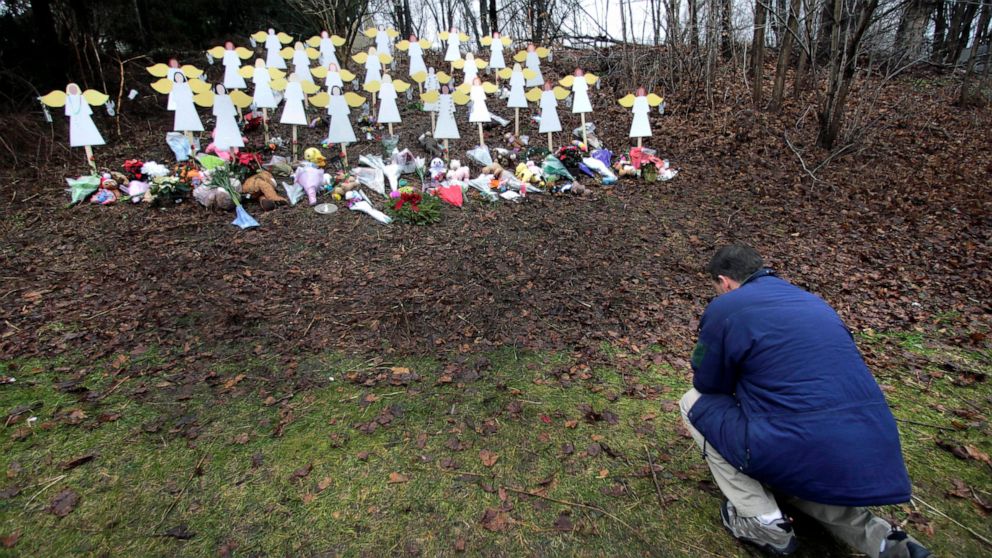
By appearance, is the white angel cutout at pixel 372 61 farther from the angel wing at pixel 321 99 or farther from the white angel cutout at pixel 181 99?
the white angel cutout at pixel 181 99

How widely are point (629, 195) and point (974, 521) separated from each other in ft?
16.6

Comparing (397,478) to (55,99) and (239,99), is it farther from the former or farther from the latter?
(55,99)

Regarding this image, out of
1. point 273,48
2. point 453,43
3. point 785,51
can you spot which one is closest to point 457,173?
point 453,43

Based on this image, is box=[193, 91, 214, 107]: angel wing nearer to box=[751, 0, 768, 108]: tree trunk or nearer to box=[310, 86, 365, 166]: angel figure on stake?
box=[310, 86, 365, 166]: angel figure on stake

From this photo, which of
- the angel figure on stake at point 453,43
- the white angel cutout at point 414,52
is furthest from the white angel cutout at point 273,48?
the angel figure on stake at point 453,43

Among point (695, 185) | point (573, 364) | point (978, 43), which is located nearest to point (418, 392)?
point (573, 364)

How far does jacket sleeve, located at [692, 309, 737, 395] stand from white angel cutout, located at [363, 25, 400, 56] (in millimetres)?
9082

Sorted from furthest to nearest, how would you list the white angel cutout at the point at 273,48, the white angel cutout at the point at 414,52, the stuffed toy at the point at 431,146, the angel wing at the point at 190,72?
the white angel cutout at the point at 414,52 < the white angel cutout at the point at 273,48 < the stuffed toy at the point at 431,146 < the angel wing at the point at 190,72

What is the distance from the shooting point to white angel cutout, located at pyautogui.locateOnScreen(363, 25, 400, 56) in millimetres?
9248

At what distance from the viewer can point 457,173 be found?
6.52m

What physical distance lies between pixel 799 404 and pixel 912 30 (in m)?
12.3

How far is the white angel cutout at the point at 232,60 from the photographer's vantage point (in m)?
7.60

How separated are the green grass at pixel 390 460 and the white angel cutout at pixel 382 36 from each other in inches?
306

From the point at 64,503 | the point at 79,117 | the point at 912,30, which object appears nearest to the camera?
the point at 64,503
